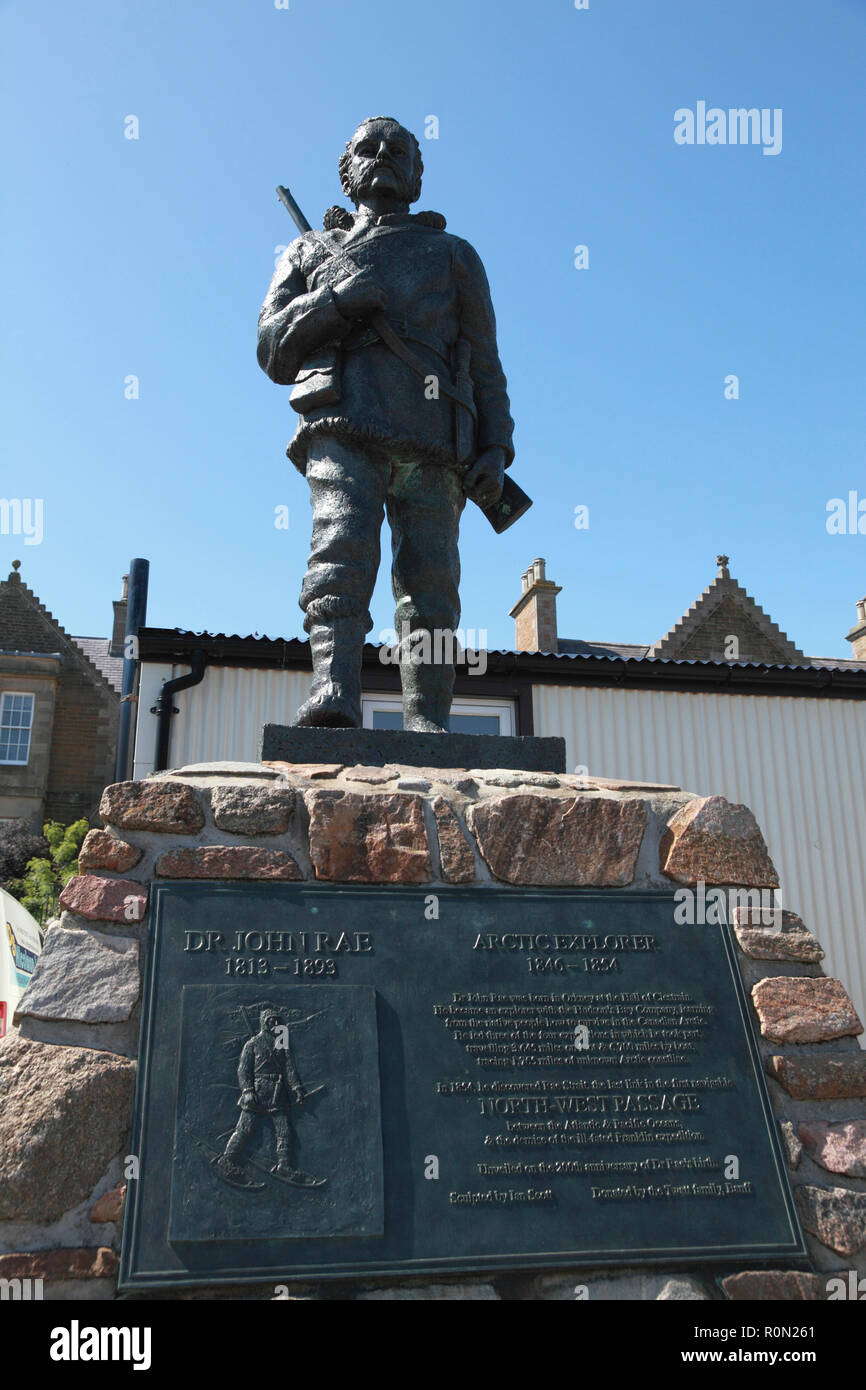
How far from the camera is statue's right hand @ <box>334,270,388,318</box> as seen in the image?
4.21 metres

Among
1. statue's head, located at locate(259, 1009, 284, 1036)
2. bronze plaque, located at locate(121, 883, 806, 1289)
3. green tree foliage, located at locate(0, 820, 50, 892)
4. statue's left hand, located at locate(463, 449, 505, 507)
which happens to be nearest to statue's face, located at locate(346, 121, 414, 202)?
statue's left hand, located at locate(463, 449, 505, 507)

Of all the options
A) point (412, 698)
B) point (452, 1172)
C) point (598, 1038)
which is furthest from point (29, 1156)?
point (412, 698)

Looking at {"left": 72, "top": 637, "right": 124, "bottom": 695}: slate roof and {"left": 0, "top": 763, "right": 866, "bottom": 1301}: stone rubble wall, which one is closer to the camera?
{"left": 0, "top": 763, "right": 866, "bottom": 1301}: stone rubble wall

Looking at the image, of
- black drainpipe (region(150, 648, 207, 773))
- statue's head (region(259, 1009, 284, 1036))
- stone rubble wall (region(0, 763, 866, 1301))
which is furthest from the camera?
black drainpipe (region(150, 648, 207, 773))

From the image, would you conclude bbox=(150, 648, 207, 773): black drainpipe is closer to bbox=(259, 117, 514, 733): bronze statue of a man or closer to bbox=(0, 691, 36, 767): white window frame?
bbox=(259, 117, 514, 733): bronze statue of a man

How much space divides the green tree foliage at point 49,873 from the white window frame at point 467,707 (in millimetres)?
5744

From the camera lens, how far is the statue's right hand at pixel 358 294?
4207 millimetres

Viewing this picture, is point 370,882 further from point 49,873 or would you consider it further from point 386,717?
point 49,873

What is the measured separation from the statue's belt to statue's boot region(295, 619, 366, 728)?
1.19m

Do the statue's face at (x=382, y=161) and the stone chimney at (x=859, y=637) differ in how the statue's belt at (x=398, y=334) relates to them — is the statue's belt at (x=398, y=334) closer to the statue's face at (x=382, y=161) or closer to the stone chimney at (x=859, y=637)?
the statue's face at (x=382, y=161)

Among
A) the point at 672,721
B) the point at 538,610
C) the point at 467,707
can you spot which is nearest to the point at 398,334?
the point at 467,707

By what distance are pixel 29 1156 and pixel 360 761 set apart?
5.27 ft

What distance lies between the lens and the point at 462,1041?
2.83 m
